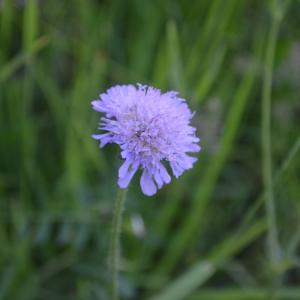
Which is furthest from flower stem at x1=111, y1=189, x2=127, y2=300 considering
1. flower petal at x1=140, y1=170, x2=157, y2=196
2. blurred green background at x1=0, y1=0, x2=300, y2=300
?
blurred green background at x1=0, y1=0, x2=300, y2=300

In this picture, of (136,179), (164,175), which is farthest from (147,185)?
(136,179)

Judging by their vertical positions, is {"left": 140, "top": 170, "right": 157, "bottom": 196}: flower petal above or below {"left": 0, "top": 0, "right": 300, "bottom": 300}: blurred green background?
below

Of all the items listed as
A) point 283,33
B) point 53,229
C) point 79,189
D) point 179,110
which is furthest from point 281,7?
point 53,229

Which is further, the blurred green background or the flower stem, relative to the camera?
the blurred green background

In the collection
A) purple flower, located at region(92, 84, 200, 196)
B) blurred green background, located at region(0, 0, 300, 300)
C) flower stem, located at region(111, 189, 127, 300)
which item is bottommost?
flower stem, located at region(111, 189, 127, 300)

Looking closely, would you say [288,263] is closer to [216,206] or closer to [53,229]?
[216,206]

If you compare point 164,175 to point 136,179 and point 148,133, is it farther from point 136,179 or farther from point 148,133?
point 136,179

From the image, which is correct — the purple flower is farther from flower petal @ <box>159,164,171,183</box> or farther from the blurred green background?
the blurred green background

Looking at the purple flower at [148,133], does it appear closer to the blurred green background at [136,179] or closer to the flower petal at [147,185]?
the flower petal at [147,185]
